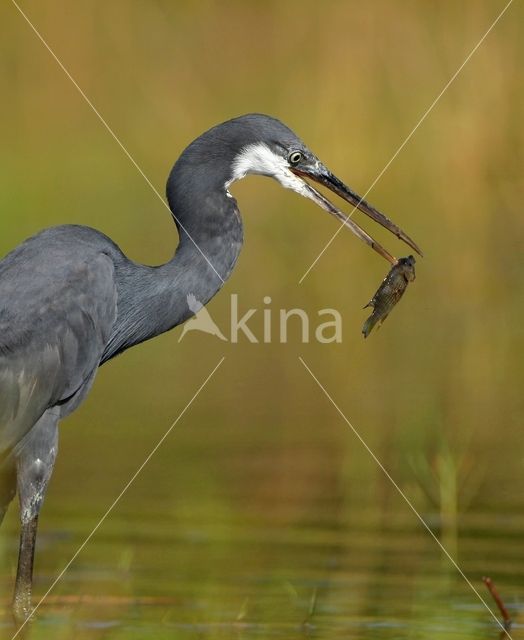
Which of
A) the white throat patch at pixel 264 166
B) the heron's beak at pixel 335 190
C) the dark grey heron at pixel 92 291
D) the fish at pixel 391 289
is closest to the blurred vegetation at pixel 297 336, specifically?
the dark grey heron at pixel 92 291

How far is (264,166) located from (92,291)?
0.81 m

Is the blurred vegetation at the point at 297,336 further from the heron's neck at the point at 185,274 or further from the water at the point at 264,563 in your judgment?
the heron's neck at the point at 185,274

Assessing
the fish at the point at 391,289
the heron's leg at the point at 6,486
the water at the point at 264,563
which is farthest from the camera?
the fish at the point at 391,289

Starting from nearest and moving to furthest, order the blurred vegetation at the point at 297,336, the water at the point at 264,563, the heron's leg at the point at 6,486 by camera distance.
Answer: the water at the point at 264,563 → the heron's leg at the point at 6,486 → the blurred vegetation at the point at 297,336

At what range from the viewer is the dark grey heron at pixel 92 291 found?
218 inches

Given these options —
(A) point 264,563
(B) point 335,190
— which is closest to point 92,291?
(B) point 335,190

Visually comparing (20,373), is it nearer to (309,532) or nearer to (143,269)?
(143,269)

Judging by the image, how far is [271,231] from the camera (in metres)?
12.9

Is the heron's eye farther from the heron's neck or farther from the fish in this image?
the fish

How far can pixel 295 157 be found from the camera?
5980 mm

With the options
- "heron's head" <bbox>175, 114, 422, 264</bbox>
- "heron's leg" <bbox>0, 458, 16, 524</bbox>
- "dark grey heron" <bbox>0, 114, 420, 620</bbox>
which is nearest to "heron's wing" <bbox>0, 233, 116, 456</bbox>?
"dark grey heron" <bbox>0, 114, 420, 620</bbox>

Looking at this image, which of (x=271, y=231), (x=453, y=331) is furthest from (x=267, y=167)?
(x=271, y=231)

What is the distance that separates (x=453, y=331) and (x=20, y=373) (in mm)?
5036

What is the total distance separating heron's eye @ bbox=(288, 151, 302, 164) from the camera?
19.6 ft
